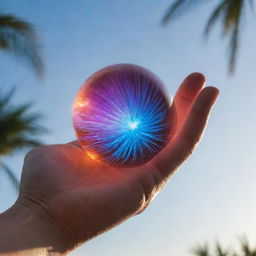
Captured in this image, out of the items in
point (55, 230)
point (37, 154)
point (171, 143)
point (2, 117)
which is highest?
point (171, 143)

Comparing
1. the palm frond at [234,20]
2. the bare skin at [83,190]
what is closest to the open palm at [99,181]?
the bare skin at [83,190]

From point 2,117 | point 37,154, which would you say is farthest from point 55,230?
point 2,117

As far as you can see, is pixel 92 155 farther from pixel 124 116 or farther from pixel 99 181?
pixel 124 116

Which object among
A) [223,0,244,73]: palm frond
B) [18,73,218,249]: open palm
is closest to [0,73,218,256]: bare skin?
[18,73,218,249]: open palm

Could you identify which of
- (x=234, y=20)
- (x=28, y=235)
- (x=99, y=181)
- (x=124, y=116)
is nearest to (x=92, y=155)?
(x=99, y=181)

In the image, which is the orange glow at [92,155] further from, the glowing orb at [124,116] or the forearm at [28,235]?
the forearm at [28,235]

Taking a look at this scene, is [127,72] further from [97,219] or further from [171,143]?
[97,219]

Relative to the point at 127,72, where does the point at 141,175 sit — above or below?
below
